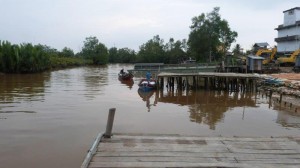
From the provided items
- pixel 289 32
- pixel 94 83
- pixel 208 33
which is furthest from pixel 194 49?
pixel 94 83

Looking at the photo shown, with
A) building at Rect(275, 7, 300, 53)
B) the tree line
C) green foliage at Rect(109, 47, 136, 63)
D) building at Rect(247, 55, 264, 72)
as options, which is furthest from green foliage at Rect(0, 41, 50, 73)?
green foliage at Rect(109, 47, 136, 63)

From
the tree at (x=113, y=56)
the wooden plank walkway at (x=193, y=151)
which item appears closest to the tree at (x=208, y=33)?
the wooden plank walkway at (x=193, y=151)

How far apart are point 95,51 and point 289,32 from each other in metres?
71.5

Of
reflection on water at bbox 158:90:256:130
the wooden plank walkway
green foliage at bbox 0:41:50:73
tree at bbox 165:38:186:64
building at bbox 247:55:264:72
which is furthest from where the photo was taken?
tree at bbox 165:38:186:64

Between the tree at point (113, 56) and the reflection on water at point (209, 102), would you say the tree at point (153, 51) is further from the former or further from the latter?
the reflection on water at point (209, 102)

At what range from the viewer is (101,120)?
16016 mm

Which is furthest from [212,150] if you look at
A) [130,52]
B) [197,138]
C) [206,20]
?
[130,52]

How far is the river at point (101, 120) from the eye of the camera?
36.0ft

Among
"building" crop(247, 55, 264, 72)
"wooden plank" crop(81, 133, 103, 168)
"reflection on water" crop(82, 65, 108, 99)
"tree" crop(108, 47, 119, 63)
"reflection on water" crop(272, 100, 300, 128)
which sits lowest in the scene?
"reflection on water" crop(272, 100, 300, 128)

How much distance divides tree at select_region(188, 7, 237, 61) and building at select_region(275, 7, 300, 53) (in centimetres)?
888

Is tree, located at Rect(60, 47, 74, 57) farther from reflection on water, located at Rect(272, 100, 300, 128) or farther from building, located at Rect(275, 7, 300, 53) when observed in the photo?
reflection on water, located at Rect(272, 100, 300, 128)

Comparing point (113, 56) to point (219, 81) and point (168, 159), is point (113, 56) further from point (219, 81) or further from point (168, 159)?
point (168, 159)

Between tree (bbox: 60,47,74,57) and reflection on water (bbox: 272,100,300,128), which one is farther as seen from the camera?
tree (bbox: 60,47,74,57)

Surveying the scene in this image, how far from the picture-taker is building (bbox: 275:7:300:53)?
4982 cm
